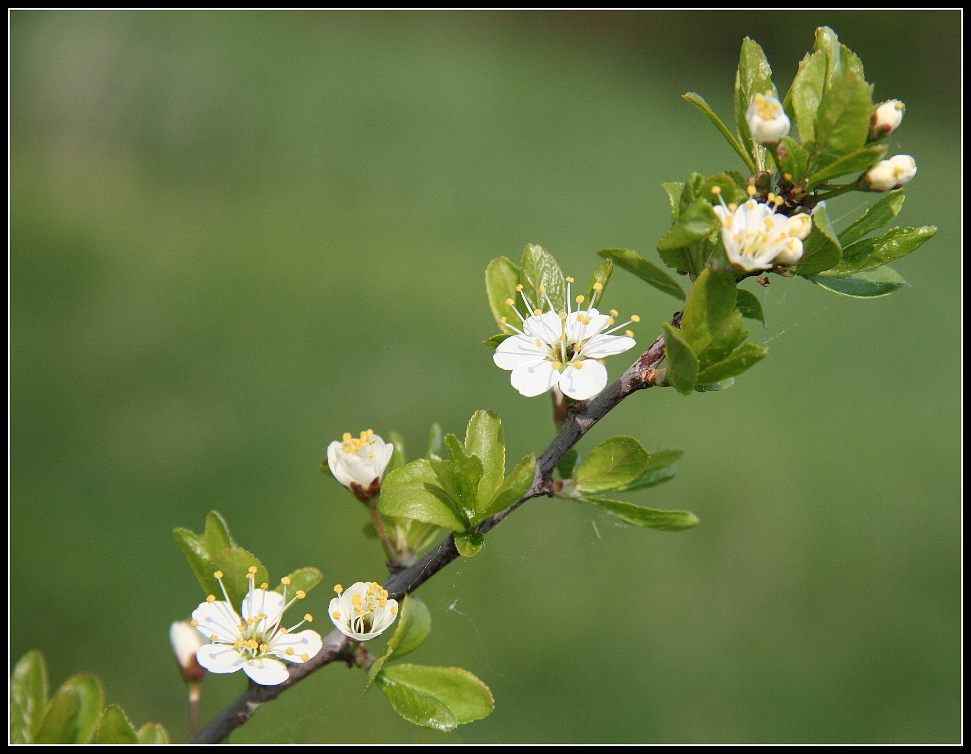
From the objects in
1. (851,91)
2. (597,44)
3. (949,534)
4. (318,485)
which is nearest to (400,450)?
(851,91)

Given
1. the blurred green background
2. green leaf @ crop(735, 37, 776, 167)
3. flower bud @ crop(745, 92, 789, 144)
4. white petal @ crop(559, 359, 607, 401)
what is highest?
green leaf @ crop(735, 37, 776, 167)

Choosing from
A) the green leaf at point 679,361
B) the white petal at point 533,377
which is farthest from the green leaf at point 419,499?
the green leaf at point 679,361

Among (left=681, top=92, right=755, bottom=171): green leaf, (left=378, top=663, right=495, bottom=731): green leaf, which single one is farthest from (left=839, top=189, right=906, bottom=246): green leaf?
(left=378, top=663, right=495, bottom=731): green leaf

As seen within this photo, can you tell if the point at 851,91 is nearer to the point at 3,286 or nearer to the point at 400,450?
the point at 400,450

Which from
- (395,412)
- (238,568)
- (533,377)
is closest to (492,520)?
(533,377)

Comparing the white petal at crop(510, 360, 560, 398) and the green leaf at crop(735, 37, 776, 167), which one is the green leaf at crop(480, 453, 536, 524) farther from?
the green leaf at crop(735, 37, 776, 167)

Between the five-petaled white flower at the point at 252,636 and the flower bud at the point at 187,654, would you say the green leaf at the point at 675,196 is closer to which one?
the five-petaled white flower at the point at 252,636
